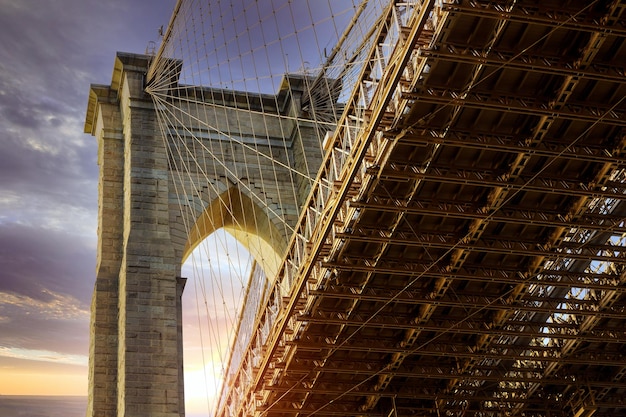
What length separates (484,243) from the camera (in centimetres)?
3056

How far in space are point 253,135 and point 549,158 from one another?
1913 cm

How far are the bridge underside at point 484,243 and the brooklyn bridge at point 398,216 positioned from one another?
0.25ft

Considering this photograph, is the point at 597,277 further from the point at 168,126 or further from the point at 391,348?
the point at 168,126

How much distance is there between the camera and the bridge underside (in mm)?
25281

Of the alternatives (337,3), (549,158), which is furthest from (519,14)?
(337,3)

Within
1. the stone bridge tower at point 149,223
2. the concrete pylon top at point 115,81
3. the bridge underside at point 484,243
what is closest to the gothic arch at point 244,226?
the stone bridge tower at point 149,223

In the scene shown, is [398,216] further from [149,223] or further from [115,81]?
[115,81]

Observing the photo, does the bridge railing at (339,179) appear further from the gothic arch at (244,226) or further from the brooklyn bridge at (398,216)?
the gothic arch at (244,226)

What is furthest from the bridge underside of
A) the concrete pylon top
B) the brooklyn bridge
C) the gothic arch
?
the concrete pylon top

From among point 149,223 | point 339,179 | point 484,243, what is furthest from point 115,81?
point 484,243

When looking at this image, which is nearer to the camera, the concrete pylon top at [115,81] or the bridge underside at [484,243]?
the bridge underside at [484,243]

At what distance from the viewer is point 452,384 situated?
36.0 meters

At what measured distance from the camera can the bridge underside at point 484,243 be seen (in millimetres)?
25281

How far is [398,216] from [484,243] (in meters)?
3.21
